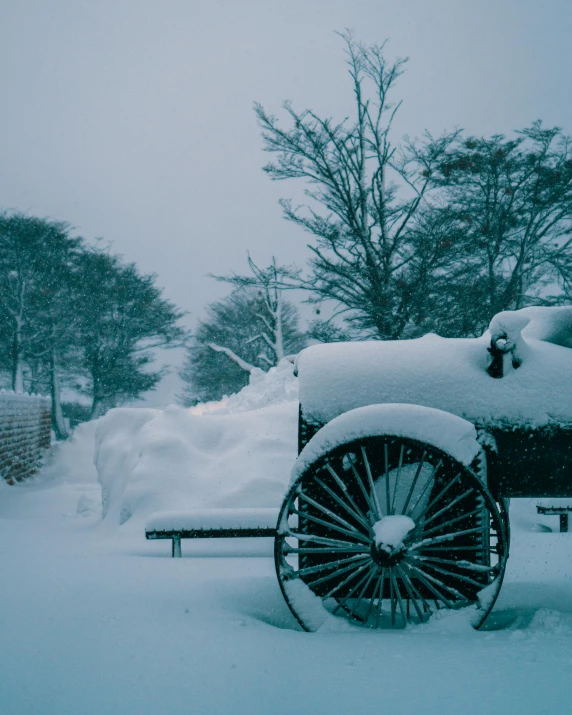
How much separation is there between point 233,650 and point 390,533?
713 mm

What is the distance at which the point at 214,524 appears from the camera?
4059 mm

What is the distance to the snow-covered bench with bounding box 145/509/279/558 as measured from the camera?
4.02 meters

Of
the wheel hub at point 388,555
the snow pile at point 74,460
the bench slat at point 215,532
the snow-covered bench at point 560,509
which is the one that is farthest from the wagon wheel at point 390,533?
the snow pile at point 74,460

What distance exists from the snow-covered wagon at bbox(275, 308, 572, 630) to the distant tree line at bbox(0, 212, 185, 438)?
867 inches

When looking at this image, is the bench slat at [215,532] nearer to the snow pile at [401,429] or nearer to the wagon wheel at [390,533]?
the wagon wheel at [390,533]

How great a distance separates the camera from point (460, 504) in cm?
250

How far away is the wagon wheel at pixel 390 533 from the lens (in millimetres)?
2285

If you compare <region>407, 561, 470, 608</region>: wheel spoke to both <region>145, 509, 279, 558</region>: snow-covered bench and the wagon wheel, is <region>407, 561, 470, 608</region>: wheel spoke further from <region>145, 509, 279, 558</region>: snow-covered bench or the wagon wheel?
<region>145, 509, 279, 558</region>: snow-covered bench

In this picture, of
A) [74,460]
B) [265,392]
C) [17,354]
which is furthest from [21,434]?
[17,354]

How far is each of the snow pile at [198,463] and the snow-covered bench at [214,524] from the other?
1153mm

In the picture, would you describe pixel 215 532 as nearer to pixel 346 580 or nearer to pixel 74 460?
pixel 346 580

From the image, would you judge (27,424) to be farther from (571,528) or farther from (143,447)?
(571,528)

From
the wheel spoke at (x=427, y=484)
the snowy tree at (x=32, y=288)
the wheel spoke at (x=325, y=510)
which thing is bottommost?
the wheel spoke at (x=325, y=510)

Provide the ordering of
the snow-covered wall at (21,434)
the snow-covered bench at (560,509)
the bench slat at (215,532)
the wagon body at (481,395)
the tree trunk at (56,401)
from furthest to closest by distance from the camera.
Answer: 1. the tree trunk at (56,401)
2. the snow-covered wall at (21,434)
3. the snow-covered bench at (560,509)
4. the bench slat at (215,532)
5. the wagon body at (481,395)
